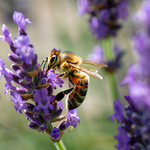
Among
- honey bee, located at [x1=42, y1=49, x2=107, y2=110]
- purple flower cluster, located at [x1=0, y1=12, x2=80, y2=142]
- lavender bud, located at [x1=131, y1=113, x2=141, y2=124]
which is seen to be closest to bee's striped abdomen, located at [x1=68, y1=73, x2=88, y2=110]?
honey bee, located at [x1=42, y1=49, x2=107, y2=110]

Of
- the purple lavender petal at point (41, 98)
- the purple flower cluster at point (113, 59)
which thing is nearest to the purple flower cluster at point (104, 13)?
the purple flower cluster at point (113, 59)

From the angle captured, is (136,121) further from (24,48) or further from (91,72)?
→ (24,48)

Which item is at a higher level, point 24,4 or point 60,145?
point 24,4

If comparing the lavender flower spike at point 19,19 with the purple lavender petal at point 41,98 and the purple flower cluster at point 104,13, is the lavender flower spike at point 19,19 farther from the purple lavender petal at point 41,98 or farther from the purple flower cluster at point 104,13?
the purple flower cluster at point 104,13

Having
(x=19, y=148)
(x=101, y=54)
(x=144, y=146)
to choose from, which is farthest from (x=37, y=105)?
(x=101, y=54)

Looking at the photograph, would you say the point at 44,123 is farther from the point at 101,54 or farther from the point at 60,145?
the point at 101,54

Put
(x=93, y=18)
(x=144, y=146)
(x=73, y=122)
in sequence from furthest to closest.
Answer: (x=93, y=18)
(x=73, y=122)
(x=144, y=146)

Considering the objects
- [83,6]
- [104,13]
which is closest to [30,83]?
[104,13]
